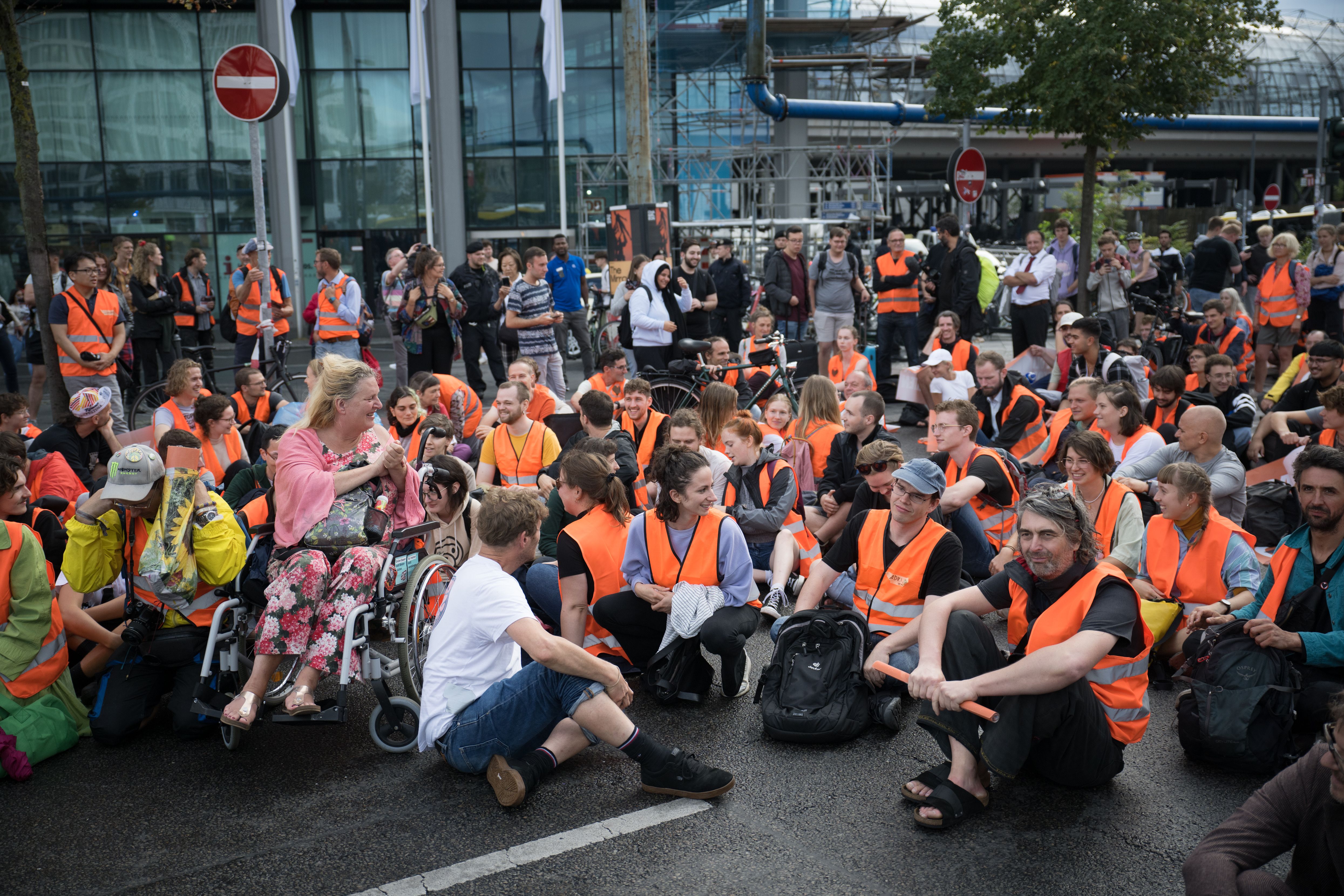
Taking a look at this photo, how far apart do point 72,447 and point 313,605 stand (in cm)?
347

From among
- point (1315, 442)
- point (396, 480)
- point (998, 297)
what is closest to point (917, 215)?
point (998, 297)

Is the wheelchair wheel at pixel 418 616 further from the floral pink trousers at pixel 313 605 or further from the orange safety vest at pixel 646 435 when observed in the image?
the orange safety vest at pixel 646 435

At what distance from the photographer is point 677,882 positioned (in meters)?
3.60

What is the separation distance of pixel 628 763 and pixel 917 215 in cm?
4557

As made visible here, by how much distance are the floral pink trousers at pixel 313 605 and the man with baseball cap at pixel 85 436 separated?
2.90 meters

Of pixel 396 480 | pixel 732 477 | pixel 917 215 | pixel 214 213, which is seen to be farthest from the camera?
pixel 917 215

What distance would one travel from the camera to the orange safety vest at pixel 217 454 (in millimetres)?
6805

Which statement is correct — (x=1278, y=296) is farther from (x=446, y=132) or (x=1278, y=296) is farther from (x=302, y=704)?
(x=446, y=132)

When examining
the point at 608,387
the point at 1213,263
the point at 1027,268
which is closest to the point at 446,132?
the point at 1027,268

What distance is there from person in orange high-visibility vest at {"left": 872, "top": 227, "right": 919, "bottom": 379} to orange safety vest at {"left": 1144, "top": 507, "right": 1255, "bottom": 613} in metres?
7.34

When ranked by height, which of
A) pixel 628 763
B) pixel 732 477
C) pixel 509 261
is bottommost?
pixel 628 763

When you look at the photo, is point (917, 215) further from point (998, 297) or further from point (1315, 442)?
point (1315, 442)

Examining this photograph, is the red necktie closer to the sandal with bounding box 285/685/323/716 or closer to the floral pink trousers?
the floral pink trousers

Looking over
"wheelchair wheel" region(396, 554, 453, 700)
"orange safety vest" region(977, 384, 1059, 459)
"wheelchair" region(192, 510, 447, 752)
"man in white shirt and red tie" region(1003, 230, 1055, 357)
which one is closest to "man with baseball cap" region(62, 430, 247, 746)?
"wheelchair" region(192, 510, 447, 752)
